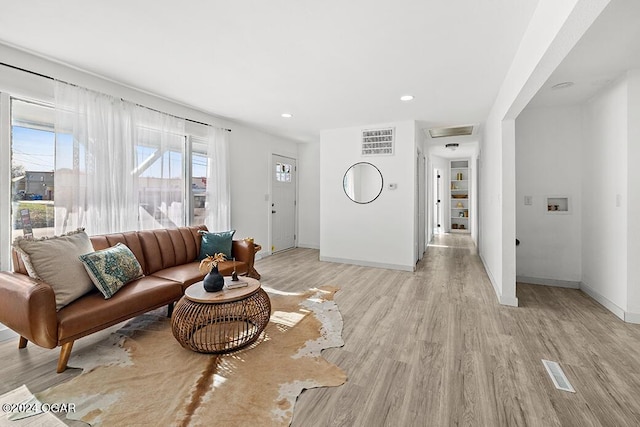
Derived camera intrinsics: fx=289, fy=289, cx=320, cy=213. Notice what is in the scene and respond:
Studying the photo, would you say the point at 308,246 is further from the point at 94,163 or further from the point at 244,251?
the point at 94,163

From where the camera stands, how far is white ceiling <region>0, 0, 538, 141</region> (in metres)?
1.97

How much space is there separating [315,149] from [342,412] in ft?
18.4

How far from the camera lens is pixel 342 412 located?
5.29ft

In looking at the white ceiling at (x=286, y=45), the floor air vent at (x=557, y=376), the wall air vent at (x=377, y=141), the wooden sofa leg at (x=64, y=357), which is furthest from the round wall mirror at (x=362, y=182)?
the wooden sofa leg at (x=64, y=357)

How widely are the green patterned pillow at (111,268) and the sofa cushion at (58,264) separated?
0.23ft

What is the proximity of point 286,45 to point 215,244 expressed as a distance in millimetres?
2379

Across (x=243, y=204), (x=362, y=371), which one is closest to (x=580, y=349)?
(x=362, y=371)

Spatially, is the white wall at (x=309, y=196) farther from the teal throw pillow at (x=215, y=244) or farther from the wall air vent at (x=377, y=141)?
the teal throw pillow at (x=215, y=244)

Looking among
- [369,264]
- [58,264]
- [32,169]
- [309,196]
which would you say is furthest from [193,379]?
[309,196]

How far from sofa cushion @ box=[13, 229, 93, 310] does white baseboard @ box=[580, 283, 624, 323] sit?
4.84 meters

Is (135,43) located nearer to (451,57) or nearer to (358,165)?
(451,57)

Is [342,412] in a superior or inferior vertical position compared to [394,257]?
inferior

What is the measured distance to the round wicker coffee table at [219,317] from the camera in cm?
217

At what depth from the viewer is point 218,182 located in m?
4.50
